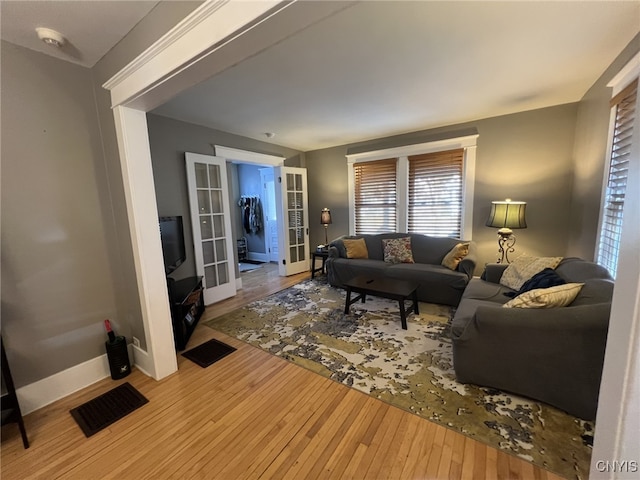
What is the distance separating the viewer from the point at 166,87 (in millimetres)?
1576

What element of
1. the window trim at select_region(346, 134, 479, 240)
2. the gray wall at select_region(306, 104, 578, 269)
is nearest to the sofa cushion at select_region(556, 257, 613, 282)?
the gray wall at select_region(306, 104, 578, 269)

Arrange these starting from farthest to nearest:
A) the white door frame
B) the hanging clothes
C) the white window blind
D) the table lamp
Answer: the hanging clothes → the table lamp → the white window blind → the white door frame

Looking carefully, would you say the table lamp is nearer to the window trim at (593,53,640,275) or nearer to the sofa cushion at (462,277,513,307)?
the window trim at (593,53,640,275)

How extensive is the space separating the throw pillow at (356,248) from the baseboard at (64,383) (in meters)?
3.10

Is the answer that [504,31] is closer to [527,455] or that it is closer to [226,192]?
[527,455]

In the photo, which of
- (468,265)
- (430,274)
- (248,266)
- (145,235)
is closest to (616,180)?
(468,265)

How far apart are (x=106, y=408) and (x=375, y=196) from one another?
14.5 feet

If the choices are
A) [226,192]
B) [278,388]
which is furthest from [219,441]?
[226,192]

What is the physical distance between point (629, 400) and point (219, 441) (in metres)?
1.86

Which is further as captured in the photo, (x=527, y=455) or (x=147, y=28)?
(x=147, y=28)

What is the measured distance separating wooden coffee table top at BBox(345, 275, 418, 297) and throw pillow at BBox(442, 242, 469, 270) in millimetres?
765

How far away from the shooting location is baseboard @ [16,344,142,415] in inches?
71.2

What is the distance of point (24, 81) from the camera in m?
1.73

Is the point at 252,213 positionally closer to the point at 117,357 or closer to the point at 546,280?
the point at 117,357
